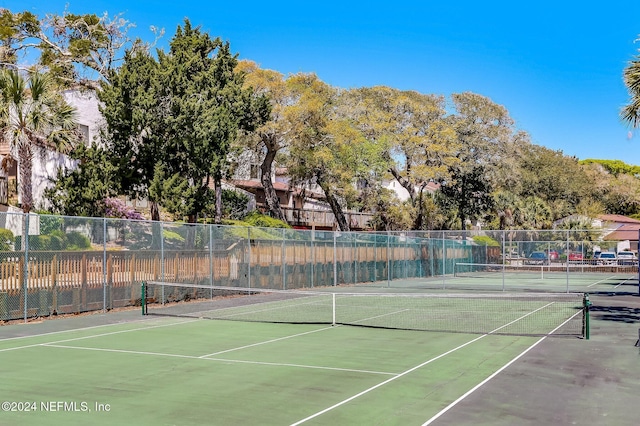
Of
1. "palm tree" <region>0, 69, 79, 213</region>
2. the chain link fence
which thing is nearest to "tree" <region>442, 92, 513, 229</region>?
the chain link fence

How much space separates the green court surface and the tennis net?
1.46 meters

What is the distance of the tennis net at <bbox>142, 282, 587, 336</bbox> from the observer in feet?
70.7

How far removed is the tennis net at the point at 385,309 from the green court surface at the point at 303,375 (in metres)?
1.46

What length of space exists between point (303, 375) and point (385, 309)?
44.9 feet

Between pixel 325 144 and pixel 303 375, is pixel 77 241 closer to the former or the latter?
pixel 303 375

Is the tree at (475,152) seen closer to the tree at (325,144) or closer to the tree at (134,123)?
the tree at (325,144)

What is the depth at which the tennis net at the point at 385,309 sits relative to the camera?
21547mm

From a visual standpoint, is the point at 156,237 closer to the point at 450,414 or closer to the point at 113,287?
the point at 113,287

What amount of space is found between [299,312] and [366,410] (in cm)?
1546

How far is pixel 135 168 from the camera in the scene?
35.2 metres

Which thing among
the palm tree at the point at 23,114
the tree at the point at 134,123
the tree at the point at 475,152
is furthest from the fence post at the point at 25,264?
the tree at the point at 475,152

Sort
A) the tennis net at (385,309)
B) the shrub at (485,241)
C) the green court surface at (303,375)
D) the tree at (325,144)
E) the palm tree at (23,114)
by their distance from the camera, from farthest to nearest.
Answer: the shrub at (485,241) → the tree at (325,144) → the palm tree at (23,114) → the tennis net at (385,309) → the green court surface at (303,375)

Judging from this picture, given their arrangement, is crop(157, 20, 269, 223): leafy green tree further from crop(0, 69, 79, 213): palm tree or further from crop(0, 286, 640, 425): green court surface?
crop(0, 286, 640, 425): green court surface

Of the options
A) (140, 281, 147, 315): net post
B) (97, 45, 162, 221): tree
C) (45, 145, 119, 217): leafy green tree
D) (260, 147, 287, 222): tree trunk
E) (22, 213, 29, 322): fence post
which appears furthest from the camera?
(260, 147, 287, 222): tree trunk
